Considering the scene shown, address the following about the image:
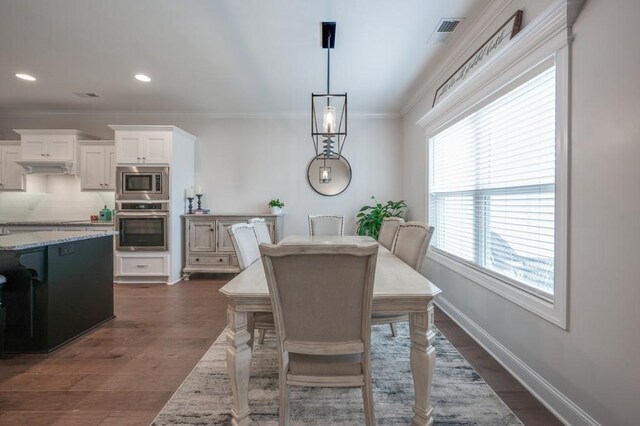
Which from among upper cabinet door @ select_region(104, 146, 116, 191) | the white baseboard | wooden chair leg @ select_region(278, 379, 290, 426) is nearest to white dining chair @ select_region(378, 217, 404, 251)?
the white baseboard

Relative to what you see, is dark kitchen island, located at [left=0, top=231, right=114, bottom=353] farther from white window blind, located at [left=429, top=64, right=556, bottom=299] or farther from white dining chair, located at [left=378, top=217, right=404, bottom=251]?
white window blind, located at [left=429, top=64, right=556, bottom=299]

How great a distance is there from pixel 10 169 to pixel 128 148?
2.07m

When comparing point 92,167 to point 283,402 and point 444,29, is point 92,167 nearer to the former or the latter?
point 283,402

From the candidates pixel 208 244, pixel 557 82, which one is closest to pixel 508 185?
pixel 557 82

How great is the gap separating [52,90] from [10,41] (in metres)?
1.32

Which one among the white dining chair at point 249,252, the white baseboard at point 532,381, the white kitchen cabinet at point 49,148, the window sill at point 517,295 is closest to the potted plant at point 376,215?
the window sill at point 517,295

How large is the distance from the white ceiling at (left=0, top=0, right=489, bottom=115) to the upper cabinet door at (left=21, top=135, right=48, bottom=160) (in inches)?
21.5

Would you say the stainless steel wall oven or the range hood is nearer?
the stainless steel wall oven

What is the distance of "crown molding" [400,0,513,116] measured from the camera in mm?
2216

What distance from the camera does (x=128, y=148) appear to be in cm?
421

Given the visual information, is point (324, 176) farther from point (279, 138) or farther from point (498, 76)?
point (279, 138)

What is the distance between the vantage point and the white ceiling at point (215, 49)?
2334 millimetres

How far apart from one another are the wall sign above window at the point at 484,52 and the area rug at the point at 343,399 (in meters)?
2.29

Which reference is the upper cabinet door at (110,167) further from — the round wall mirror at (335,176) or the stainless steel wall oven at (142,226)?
the round wall mirror at (335,176)
